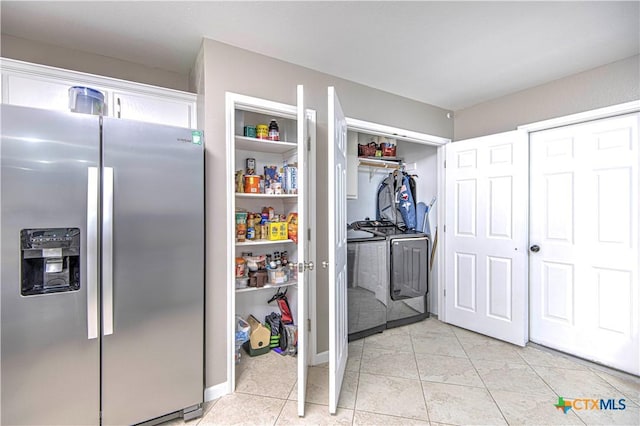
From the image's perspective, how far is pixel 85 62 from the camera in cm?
197

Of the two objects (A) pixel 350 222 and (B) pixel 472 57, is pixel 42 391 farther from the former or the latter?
(B) pixel 472 57

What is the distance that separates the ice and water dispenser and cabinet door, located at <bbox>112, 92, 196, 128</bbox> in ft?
3.07

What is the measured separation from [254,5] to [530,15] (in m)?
1.59

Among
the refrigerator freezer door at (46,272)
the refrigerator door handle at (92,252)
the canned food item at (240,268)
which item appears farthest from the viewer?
Answer: the canned food item at (240,268)

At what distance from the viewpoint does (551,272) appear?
8.16 ft

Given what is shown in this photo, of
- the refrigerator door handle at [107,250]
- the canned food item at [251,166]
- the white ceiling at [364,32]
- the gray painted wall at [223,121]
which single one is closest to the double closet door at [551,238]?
the white ceiling at [364,32]

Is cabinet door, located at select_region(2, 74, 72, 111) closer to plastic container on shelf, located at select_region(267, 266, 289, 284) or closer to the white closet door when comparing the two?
plastic container on shelf, located at select_region(267, 266, 289, 284)

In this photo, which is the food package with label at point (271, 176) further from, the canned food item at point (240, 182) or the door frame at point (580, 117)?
the door frame at point (580, 117)

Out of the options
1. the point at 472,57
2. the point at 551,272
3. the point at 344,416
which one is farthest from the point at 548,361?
the point at 472,57

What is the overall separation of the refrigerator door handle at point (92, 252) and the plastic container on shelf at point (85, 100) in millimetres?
548

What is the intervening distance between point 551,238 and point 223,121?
293cm

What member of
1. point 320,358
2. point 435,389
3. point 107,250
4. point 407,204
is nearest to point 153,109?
point 107,250

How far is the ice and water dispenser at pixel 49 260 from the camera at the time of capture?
1.28m

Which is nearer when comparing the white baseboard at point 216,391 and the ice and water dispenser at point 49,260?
the ice and water dispenser at point 49,260
